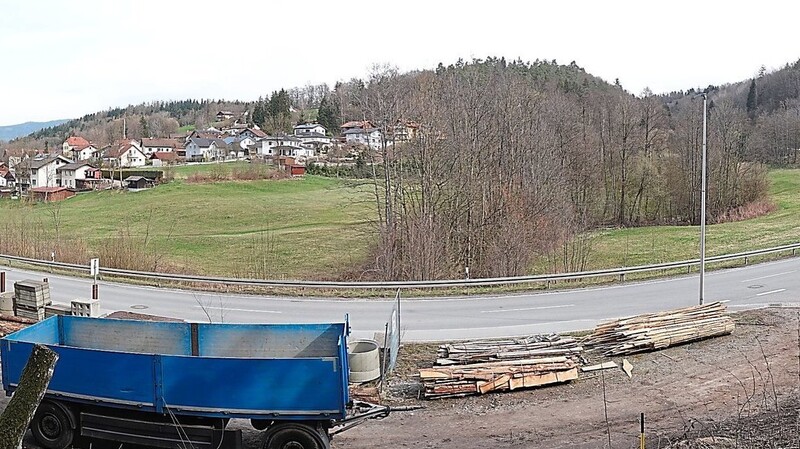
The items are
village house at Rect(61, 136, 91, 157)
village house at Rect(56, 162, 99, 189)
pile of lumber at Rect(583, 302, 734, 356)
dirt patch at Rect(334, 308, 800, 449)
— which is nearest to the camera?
dirt patch at Rect(334, 308, 800, 449)

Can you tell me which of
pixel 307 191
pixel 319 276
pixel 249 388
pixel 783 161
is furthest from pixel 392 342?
pixel 783 161

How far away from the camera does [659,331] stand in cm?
1739

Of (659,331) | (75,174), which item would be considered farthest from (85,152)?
(659,331)

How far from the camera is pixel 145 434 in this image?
10.7 metres

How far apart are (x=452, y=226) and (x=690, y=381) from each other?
61.1ft

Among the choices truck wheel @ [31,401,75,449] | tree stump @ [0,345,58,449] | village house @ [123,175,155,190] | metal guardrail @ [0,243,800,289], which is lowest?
metal guardrail @ [0,243,800,289]

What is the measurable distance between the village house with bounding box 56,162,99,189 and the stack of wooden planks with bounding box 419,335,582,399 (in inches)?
3631

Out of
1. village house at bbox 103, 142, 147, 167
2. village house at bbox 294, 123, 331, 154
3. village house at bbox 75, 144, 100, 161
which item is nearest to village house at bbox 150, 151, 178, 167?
village house at bbox 103, 142, 147, 167

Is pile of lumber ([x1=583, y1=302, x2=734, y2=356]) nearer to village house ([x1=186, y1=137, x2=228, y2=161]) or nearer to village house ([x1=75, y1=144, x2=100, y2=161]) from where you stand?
village house ([x1=186, y1=137, x2=228, y2=161])

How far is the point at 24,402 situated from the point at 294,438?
23.0ft

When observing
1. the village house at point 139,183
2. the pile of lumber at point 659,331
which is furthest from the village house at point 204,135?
the pile of lumber at point 659,331

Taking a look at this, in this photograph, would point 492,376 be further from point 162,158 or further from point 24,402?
point 162,158

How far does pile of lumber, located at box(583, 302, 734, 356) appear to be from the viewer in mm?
17031

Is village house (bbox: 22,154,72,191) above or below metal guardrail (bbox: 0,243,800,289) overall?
above
